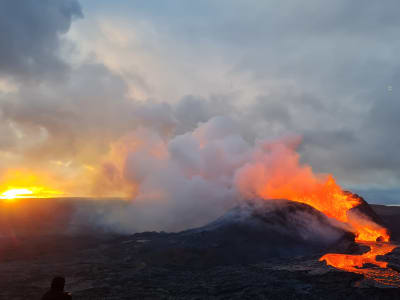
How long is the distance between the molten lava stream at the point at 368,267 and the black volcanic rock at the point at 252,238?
322 cm

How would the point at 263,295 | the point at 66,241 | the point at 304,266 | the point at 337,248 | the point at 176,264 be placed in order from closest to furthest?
the point at 263,295 → the point at 304,266 → the point at 176,264 → the point at 337,248 → the point at 66,241

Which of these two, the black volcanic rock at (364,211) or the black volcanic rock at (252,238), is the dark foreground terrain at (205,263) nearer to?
the black volcanic rock at (252,238)

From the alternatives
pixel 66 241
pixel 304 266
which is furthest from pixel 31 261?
pixel 304 266

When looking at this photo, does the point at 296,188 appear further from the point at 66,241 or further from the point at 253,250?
the point at 66,241

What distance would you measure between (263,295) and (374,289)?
7802 mm

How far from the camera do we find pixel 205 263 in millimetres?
32594

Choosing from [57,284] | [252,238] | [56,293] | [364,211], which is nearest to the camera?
[56,293]

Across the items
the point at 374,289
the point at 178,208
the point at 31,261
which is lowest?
the point at 374,289

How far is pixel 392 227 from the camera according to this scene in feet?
217

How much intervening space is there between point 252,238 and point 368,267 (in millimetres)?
13932

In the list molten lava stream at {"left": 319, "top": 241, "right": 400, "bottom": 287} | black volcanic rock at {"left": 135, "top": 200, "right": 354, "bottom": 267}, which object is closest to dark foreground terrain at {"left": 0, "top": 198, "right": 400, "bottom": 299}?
black volcanic rock at {"left": 135, "top": 200, "right": 354, "bottom": 267}

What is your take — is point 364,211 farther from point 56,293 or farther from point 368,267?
point 56,293

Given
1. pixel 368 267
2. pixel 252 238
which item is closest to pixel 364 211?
pixel 252 238

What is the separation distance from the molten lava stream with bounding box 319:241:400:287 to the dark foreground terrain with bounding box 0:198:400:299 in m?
1.31
